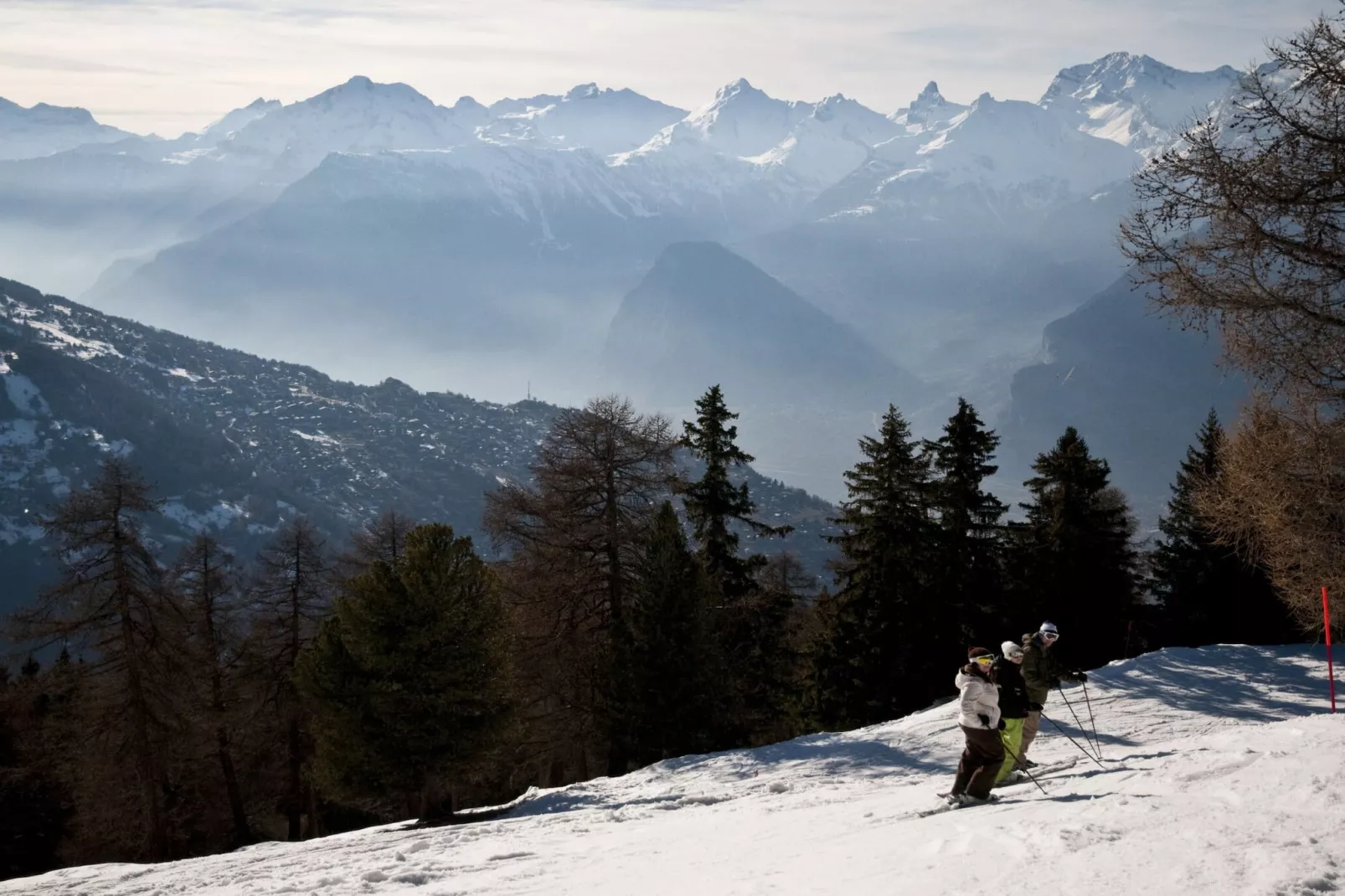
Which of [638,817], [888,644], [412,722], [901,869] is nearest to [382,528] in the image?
[412,722]

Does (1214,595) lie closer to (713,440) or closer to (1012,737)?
(713,440)

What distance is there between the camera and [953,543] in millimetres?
32312

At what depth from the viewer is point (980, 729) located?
1138 centimetres

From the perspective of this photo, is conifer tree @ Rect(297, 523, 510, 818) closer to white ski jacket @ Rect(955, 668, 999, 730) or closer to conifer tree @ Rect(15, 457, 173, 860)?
conifer tree @ Rect(15, 457, 173, 860)

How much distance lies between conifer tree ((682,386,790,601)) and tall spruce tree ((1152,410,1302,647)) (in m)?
14.8

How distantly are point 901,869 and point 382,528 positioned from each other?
94.3 ft

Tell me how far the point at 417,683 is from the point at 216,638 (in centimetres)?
1594

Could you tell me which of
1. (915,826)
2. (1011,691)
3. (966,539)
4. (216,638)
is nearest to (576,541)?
Result: (966,539)

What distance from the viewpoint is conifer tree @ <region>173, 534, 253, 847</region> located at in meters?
32.7

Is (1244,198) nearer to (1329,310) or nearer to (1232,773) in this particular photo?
(1329,310)

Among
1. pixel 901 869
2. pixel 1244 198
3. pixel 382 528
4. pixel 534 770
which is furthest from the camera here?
pixel 534 770

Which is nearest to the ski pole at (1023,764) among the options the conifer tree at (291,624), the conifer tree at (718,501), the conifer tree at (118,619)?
the conifer tree at (718,501)

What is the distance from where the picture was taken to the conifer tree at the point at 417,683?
850 inches

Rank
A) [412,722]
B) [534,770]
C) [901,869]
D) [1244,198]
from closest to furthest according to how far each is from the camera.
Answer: [901,869] < [1244,198] < [412,722] < [534,770]
